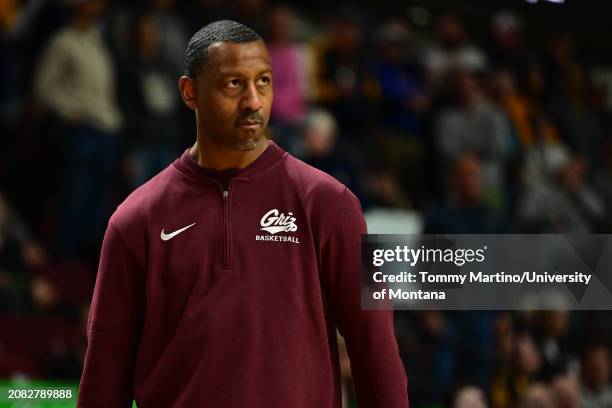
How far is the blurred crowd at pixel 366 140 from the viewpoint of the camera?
5055mm

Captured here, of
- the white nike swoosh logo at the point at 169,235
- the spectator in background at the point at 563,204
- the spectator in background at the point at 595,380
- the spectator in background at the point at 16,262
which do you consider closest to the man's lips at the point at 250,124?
the white nike swoosh logo at the point at 169,235

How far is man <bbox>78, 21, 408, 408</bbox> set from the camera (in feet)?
6.88

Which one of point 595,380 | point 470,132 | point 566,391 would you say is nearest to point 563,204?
point 470,132

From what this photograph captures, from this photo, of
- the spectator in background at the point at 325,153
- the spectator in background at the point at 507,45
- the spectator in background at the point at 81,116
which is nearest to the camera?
the spectator in background at the point at 81,116

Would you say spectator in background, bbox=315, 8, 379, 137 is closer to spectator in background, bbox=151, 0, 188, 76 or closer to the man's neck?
spectator in background, bbox=151, 0, 188, 76

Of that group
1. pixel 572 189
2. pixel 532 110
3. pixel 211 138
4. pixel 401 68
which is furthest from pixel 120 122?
pixel 211 138

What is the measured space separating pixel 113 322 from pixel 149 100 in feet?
13.5

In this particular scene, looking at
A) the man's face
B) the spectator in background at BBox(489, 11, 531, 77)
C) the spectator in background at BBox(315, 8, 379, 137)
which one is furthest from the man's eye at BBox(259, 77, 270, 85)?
the spectator in background at BBox(489, 11, 531, 77)

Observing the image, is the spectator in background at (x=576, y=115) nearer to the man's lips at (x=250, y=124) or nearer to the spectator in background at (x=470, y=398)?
the spectator in background at (x=470, y=398)

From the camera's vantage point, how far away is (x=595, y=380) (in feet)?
18.1

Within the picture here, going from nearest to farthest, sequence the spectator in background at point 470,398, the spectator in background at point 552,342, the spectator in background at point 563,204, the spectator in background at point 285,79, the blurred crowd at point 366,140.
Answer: the spectator in background at point 470,398 < the spectator in background at point 552,342 < the blurred crowd at point 366,140 < the spectator in background at point 285,79 < the spectator in background at point 563,204

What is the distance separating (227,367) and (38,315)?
11.3 ft

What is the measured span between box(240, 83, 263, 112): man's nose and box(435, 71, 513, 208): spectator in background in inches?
206

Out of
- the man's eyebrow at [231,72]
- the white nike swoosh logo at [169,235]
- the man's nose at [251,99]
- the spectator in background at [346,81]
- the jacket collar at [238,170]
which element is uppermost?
the man's eyebrow at [231,72]
